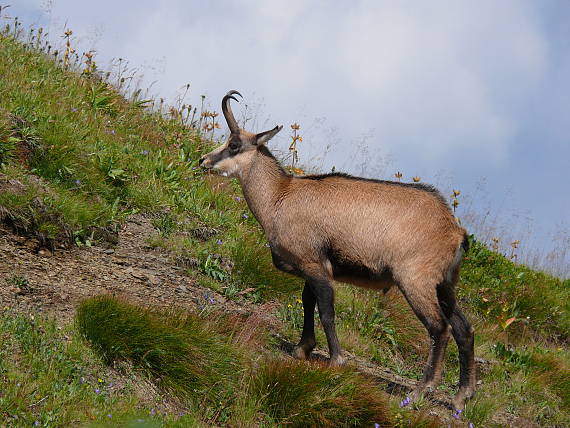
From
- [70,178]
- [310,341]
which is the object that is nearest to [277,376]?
[310,341]

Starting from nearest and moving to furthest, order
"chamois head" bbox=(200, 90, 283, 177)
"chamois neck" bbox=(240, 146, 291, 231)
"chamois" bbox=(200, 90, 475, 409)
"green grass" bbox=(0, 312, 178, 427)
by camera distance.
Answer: "green grass" bbox=(0, 312, 178, 427) < "chamois" bbox=(200, 90, 475, 409) < "chamois neck" bbox=(240, 146, 291, 231) < "chamois head" bbox=(200, 90, 283, 177)

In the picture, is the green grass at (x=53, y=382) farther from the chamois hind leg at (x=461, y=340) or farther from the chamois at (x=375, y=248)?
the chamois hind leg at (x=461, y=340)

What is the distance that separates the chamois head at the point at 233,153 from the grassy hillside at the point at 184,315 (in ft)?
3.40

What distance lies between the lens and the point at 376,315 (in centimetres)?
838

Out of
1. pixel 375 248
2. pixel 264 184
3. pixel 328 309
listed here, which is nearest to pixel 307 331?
pixel 328 309

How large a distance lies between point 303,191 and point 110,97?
4389 millimetres

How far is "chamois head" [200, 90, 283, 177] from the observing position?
7820 millimetres

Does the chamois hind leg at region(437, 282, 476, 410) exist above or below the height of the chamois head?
below

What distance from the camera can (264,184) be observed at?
7.63 m

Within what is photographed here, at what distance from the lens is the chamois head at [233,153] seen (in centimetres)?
782

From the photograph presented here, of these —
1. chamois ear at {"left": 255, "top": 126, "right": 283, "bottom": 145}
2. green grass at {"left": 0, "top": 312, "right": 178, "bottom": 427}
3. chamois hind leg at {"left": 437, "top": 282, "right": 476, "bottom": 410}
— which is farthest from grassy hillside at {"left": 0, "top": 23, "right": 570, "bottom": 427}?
chamois ear at {"left": 255, "top": 126, "right": 283, "bottom": 145}

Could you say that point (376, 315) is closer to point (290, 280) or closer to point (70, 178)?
point (290, 280)

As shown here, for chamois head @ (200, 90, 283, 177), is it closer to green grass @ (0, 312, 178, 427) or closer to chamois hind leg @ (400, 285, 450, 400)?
chamois hind leg @ (400, 285, 450, 400)

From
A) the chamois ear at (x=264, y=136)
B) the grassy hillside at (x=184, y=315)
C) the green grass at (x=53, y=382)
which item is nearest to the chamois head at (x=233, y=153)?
the chamois ear at (x=264, y=136)
